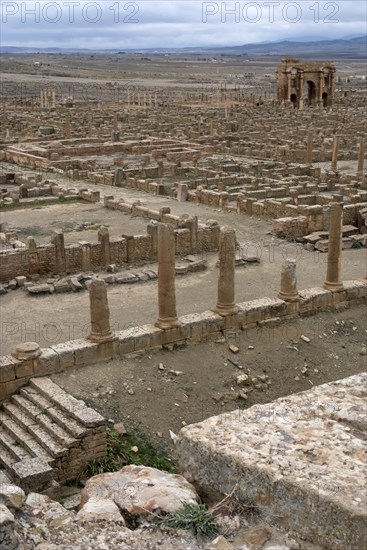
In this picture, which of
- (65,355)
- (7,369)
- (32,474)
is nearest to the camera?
(32,474)

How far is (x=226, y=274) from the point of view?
528 inches

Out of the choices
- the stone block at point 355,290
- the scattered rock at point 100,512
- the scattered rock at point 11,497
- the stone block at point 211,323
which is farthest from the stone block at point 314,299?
the scattered rock at point 11,497

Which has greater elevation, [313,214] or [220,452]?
[220,452]

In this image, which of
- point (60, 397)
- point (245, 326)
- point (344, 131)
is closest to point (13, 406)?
point (60, 397)

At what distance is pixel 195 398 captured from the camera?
37.8 ft

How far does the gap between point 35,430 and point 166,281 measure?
368 cm

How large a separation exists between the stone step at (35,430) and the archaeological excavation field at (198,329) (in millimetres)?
40

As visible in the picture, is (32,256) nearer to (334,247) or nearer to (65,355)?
(65,355)

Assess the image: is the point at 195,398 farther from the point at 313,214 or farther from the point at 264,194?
the point at 264,194

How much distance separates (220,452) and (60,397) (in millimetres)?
5654

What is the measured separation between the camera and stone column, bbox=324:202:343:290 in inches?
591

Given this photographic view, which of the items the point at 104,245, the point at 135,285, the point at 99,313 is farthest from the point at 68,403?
the point at 104,245

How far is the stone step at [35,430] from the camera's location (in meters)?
9.90

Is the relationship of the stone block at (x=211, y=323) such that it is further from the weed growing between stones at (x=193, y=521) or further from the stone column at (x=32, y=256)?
the weed growing between stones at (x=193, y=521)
